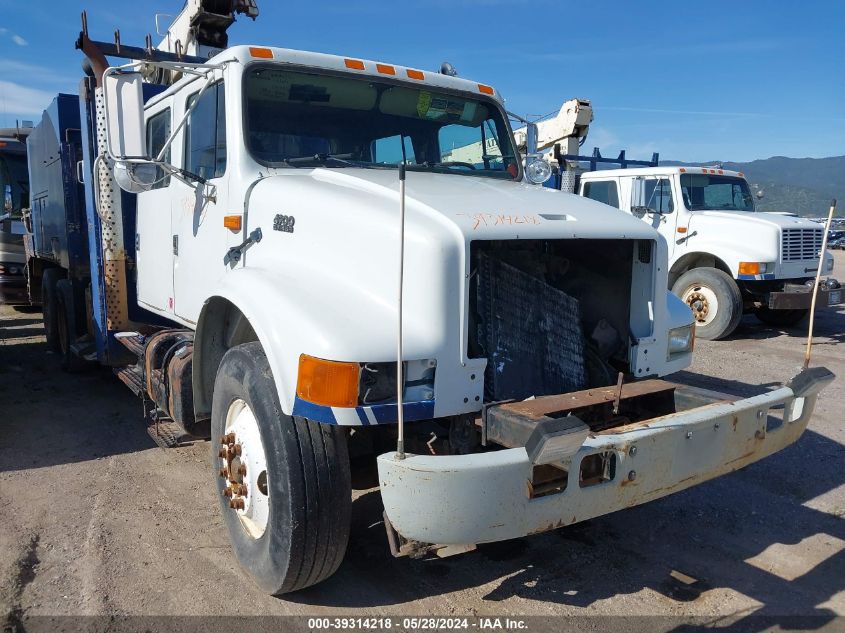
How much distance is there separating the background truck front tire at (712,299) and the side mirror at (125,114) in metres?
7.54

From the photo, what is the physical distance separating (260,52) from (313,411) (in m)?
2.14

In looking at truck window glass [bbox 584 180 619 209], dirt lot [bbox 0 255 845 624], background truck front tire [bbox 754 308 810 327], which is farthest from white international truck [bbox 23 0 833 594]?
background truck front tire [bbox 754 308 810 327]

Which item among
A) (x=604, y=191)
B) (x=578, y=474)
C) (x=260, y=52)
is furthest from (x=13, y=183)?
(x=578, y=474)

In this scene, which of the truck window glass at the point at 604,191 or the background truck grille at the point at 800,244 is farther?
the truck window glass at the point at 604,191

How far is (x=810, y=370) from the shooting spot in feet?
10.3

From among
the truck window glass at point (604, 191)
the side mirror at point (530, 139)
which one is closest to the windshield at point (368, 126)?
the side mirror at point (530, 139)

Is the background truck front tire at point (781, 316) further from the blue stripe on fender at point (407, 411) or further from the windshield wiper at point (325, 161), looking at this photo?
the blue stripe on fender at point (407, 411)

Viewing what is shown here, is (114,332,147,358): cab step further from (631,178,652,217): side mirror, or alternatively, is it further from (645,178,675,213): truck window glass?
(645,178,675,213): truck window glass

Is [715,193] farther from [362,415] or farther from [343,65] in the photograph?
[362,415]

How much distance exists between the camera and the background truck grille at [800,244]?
364 inches

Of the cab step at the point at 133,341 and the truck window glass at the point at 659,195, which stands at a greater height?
the truck window glass at the point at 659,195

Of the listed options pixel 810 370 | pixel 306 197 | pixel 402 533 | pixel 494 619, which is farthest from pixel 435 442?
pixel 810 370

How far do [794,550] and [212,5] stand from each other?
20.8 feet

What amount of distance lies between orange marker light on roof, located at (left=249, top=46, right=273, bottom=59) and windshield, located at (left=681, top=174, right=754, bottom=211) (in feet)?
25.8
